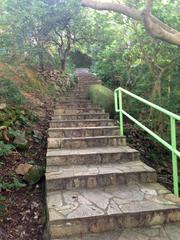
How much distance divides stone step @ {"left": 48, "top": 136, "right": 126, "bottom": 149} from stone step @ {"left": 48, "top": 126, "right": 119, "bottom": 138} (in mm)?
377

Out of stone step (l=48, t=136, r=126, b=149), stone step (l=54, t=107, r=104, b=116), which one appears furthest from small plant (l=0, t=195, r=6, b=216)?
stone step (l=54, t=107, r=104, b=116)

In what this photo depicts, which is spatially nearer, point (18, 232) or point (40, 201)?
point (18, 232)

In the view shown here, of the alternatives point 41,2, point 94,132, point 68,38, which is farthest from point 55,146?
point 68,38

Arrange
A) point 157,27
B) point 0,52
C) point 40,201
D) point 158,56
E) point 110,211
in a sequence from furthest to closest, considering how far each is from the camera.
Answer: point 0,52
point 158,56
point 157,27
point 40,201
point 110,211

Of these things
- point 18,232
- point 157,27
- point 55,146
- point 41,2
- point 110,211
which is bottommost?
point 18,232

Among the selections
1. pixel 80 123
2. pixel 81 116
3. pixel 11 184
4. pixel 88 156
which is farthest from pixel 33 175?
pixel 81 116

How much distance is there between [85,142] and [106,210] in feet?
6.29

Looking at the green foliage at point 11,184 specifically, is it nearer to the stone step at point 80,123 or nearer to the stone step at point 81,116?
the stone step at point 80,123

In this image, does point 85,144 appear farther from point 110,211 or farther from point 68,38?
point 68,38

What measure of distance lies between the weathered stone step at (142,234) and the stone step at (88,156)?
4.72 ft

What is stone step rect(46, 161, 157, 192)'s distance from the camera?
11.5ft

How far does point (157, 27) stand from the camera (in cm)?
380

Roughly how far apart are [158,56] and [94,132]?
2.62 meters

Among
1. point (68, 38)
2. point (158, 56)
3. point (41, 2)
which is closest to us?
point (158, 56)
